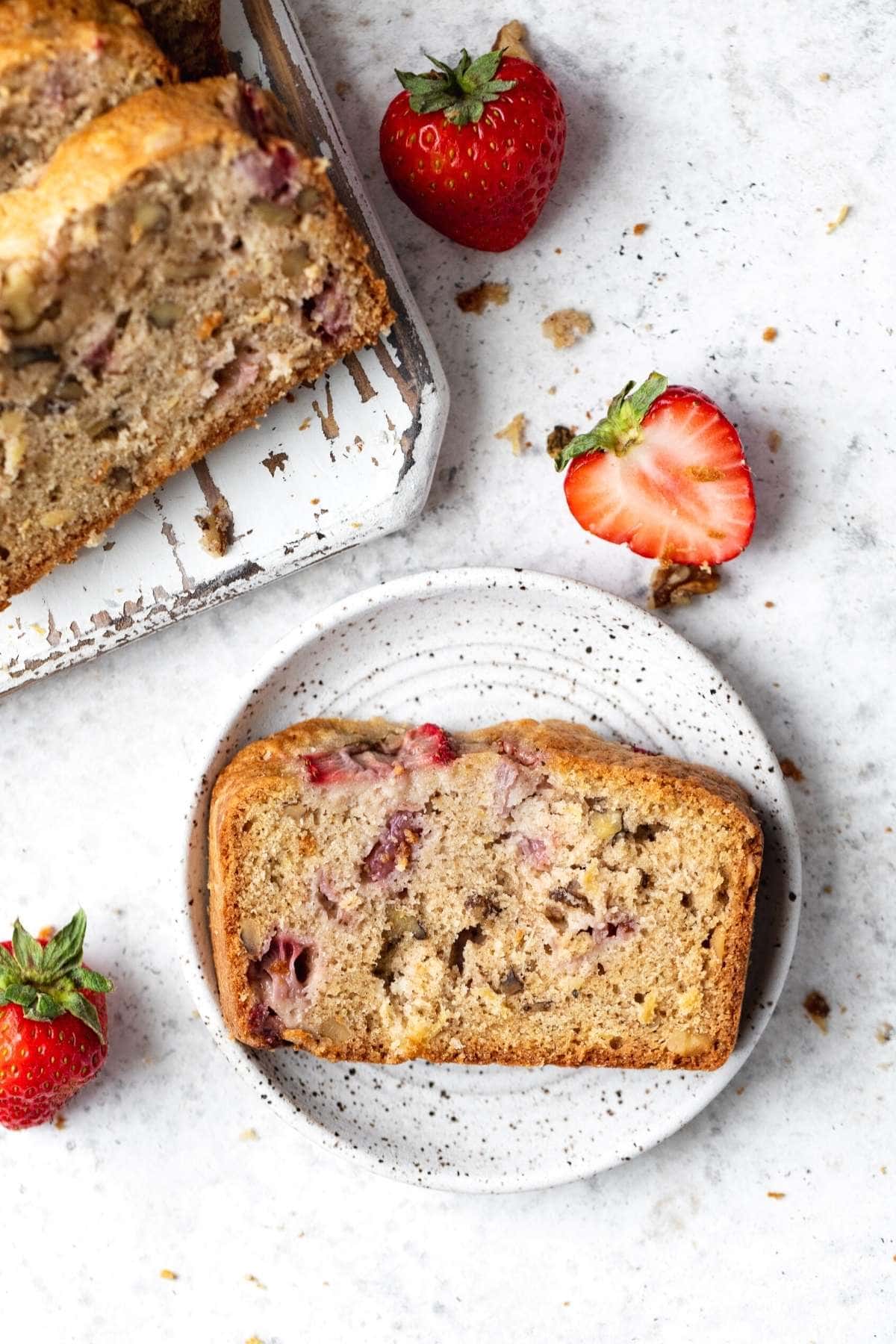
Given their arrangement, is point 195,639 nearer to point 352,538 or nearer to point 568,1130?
point 352,538

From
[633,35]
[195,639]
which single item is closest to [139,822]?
[195,639]

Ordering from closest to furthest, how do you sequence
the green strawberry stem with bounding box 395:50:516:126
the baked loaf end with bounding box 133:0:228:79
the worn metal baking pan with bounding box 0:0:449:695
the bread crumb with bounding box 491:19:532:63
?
the baked loaf end with bounding box 133:0:228:79
the green strawberry stem with bounding box 395:50:516:126
the worn metal baking pan with bounding box 0:0:449:695
the bread crumb with bounding box 491:19:532:63

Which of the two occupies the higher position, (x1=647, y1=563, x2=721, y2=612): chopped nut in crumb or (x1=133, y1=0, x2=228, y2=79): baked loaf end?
(x1=133, y1=0, x2=228, y2=79): baked loaf end

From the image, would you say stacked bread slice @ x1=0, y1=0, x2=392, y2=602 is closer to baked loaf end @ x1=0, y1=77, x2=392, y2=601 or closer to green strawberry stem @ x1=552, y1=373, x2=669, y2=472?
baked loaf end @ x1=0, y1=77, x2=392, y2=601

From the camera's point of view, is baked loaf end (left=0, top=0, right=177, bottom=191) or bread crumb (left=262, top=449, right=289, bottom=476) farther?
bread crumb (left=262, top=449, right=289, bottom=476)

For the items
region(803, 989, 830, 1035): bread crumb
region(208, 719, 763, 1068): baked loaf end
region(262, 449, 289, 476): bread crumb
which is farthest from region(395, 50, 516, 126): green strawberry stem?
region(803, 989, 830, 1035): bread crumb

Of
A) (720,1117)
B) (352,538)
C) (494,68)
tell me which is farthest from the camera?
(720,1117)
